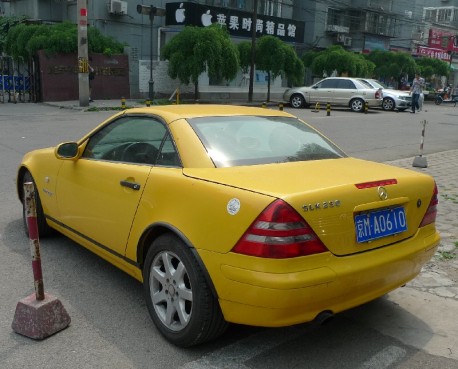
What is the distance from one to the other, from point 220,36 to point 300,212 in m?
22.3

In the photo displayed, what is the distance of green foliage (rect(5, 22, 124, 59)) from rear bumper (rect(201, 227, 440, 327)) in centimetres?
2193

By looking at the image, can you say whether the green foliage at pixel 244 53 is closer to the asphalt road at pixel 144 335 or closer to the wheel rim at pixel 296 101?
the wheel rim at pixel 296 101

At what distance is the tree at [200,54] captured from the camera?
23344 mm

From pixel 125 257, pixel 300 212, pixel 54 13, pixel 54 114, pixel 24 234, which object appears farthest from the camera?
pixel 54 13

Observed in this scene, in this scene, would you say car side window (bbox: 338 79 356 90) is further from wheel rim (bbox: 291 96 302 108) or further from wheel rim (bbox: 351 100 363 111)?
wheel rim (bbox: 291 96 302 108)

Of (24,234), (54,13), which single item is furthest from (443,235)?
(54,13)

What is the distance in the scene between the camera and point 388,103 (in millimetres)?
26281

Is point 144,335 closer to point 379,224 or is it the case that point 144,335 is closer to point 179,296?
point 179,296

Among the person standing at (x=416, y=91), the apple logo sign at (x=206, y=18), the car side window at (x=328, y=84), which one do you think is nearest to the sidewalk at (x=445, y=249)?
the car side window at (x=328, y=84)

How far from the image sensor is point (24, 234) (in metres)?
5.22

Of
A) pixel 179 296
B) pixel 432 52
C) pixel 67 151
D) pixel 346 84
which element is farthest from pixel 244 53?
pixel 432 52

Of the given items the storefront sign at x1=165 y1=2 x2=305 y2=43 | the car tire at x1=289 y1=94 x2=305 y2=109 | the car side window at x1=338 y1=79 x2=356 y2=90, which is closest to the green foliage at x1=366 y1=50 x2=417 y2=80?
the storefront sign at x1=165 y1=2 x2=305 y2=43

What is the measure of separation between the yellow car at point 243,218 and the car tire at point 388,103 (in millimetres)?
23515

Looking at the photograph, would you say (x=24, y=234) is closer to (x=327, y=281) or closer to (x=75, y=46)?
(x=327, y=281)
